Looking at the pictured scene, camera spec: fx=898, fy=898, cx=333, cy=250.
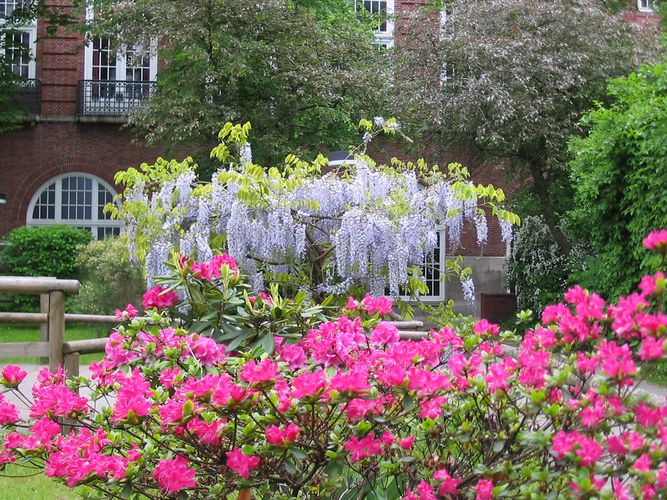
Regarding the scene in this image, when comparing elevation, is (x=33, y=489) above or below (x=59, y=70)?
below

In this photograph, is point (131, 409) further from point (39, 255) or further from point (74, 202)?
point (74, 202)

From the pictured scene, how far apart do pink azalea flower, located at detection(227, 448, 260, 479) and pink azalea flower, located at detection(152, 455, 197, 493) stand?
0.13 metres

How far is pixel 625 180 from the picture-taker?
447 inches

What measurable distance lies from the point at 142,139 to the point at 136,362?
19612 millimetres

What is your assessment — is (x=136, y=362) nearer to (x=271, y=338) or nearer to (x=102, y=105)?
(x=271, y=338)

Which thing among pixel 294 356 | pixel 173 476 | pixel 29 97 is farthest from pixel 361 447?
pixel 29 97

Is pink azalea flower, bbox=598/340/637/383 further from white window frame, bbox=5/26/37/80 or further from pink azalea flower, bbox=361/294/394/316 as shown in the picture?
white window frame, bbox=5/26/37/80

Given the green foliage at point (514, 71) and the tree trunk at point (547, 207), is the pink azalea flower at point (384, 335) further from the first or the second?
the tree trunk at point (547, 207)

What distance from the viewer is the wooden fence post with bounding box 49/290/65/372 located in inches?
249

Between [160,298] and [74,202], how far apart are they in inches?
794

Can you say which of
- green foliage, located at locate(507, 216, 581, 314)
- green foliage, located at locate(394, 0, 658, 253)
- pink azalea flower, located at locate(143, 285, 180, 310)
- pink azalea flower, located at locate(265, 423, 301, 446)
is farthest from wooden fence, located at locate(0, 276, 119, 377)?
green foliage, located at locate(507, 216, 581, 314)

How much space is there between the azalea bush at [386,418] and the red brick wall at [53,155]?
2008 cm

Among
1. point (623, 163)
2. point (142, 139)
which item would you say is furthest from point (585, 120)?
point (142, 139)

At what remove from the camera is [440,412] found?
8.87ft
